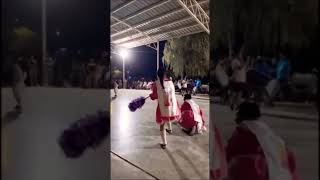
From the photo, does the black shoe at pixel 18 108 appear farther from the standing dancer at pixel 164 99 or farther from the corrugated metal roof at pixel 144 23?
the standing dancer at pixel 164 99

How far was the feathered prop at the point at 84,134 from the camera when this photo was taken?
6.15 feet

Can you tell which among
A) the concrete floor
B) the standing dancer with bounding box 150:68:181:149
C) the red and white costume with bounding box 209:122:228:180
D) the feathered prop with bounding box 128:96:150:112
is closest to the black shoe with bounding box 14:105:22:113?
the concrete floor

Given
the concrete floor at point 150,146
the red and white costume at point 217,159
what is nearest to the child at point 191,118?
the concrete floor at point 150,146

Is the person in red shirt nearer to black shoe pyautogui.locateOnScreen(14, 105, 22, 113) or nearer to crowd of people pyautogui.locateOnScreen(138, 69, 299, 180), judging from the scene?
crowd of people pyautogui.locateOnScreen(138, 69, 299, 180)

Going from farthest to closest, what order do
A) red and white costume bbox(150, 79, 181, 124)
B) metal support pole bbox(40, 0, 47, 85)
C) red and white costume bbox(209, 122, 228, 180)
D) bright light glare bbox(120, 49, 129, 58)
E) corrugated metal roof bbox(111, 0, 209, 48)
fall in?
1. red and white costume bbox(150, 79, 181, 124)
2. corrugated metal roof bbox(111, 0, 209, 48)
3. bright light glare bbox(120, 49, 129, 58)
4. metal support pole bbox(40, 0, 47, 85)
5. red and white costume bbox(209, 122, 228, 180)

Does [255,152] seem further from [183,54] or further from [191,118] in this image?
[191,118]

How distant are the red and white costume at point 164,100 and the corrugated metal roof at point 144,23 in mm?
414

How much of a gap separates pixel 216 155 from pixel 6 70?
3.36ft

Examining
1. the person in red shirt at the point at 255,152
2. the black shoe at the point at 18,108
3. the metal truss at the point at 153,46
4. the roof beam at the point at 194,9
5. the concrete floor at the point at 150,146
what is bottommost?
the concrete floor at the point at 150,146

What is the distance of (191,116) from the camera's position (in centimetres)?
396

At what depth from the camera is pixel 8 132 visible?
1.68 metres

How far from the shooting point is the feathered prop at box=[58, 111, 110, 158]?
187 cm

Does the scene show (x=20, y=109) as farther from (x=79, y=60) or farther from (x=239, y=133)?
(x=239, y=133)

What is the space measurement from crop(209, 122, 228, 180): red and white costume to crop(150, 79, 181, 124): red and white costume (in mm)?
1514
